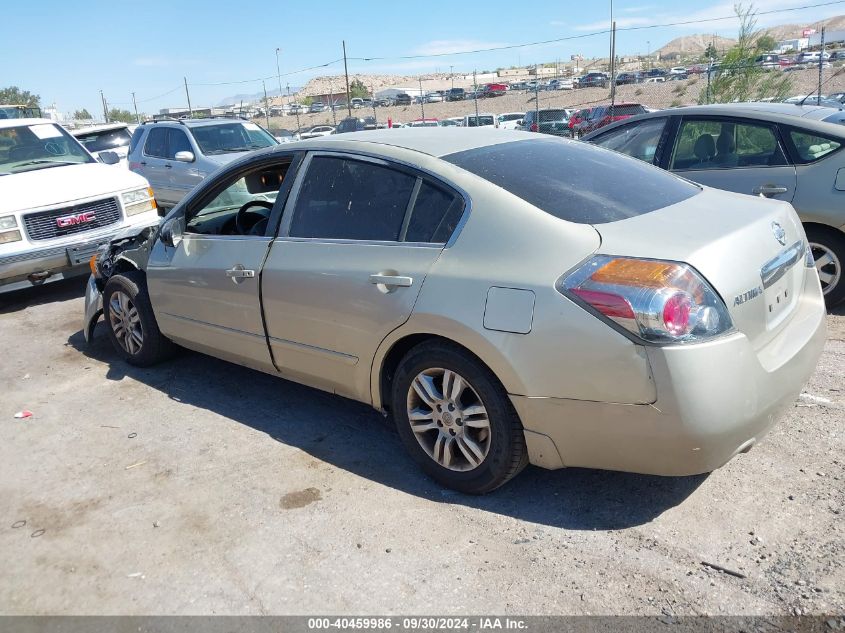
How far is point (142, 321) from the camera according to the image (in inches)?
203

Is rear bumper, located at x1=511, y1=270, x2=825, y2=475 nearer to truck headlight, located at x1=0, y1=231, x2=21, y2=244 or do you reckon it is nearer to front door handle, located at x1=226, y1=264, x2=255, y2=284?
front door handle, located at x1=226, y1=264, x2=255, y2=284

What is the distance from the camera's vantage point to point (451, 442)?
131 inches

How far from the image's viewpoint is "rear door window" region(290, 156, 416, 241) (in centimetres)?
355

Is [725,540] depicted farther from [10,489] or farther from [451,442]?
[10,489]

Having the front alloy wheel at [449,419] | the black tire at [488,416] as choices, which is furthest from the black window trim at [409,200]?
the front alloy wheel at [449,419]

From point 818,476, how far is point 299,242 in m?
2.85

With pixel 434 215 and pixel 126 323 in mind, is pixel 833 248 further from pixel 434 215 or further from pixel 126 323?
pixel 126 323

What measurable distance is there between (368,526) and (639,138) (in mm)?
4831

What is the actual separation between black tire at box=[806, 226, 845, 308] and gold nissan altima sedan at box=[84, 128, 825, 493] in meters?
2.30

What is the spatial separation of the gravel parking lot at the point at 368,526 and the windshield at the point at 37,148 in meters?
5.03

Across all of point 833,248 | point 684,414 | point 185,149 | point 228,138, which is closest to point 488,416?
point 684,414

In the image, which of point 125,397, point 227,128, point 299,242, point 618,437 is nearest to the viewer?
point 618,437

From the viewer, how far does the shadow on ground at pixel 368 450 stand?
10.5 feet

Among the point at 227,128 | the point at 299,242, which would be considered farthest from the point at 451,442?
the point at 227,128
